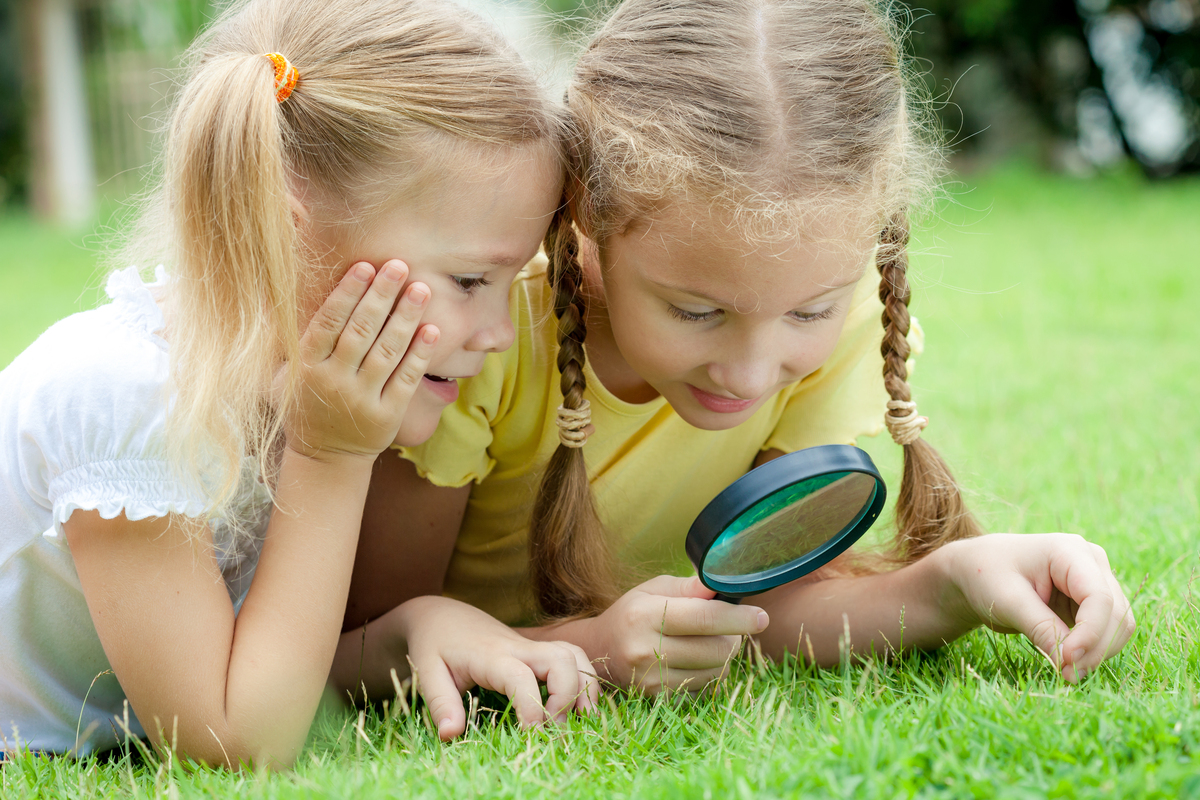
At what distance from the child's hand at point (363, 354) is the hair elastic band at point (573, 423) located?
39 centimetres

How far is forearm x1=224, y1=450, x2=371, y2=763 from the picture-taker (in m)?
1.95

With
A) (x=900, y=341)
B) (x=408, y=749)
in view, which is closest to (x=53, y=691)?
(x=408, y=749)

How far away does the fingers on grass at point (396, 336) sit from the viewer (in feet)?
6.53

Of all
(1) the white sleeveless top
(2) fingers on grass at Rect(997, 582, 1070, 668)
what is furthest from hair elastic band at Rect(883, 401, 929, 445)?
(1) the white sleeveless top

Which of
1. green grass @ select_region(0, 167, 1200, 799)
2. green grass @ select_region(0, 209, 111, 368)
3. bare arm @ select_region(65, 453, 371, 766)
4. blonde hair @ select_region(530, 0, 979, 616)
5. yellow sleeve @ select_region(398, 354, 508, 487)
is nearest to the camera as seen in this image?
green grass @ select_region(0, 167, 1200, 799)

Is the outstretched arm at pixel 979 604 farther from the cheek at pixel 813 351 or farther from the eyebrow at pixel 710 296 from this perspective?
the eyebrow at pixel 710 296

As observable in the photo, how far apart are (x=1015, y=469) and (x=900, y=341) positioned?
57.2 inches

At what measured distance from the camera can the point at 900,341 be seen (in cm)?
236

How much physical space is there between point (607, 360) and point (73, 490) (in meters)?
1.22

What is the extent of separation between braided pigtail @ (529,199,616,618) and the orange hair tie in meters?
0.60

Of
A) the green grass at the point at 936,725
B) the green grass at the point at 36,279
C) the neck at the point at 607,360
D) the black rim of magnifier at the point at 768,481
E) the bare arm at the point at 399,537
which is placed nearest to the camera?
the green grass at the point at 936,725

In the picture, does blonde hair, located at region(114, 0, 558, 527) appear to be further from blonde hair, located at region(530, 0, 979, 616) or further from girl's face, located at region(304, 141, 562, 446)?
blonde hair, located at region(530, 0, 979, 616)

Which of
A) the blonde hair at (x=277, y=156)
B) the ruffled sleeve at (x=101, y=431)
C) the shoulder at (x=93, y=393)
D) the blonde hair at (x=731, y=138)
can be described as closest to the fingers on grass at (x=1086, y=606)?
the blonde hair at (x=731, y=138)

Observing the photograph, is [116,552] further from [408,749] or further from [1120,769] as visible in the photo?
[1120,769]
